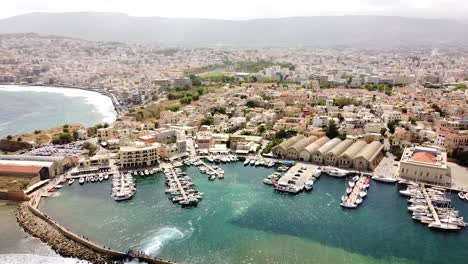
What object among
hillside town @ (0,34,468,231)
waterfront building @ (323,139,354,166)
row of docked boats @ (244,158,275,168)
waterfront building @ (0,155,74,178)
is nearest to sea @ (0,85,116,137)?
hillside town @ (0,34,468,231)

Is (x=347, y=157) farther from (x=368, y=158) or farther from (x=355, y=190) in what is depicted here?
(x=355, y=190)

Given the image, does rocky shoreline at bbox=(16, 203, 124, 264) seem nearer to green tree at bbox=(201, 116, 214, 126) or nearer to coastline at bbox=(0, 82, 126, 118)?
green tree at bbox=(201, 116, 214, 126)

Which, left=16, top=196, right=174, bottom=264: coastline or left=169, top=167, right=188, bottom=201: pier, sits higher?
left=169, top=167, right=188, bottom=201: pier

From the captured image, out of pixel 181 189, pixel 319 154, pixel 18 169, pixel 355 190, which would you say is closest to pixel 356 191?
pixel 355 190

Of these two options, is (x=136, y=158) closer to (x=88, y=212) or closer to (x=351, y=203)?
(x=88, y=212)

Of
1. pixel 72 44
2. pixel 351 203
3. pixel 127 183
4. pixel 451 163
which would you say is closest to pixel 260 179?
pixel 351 203
